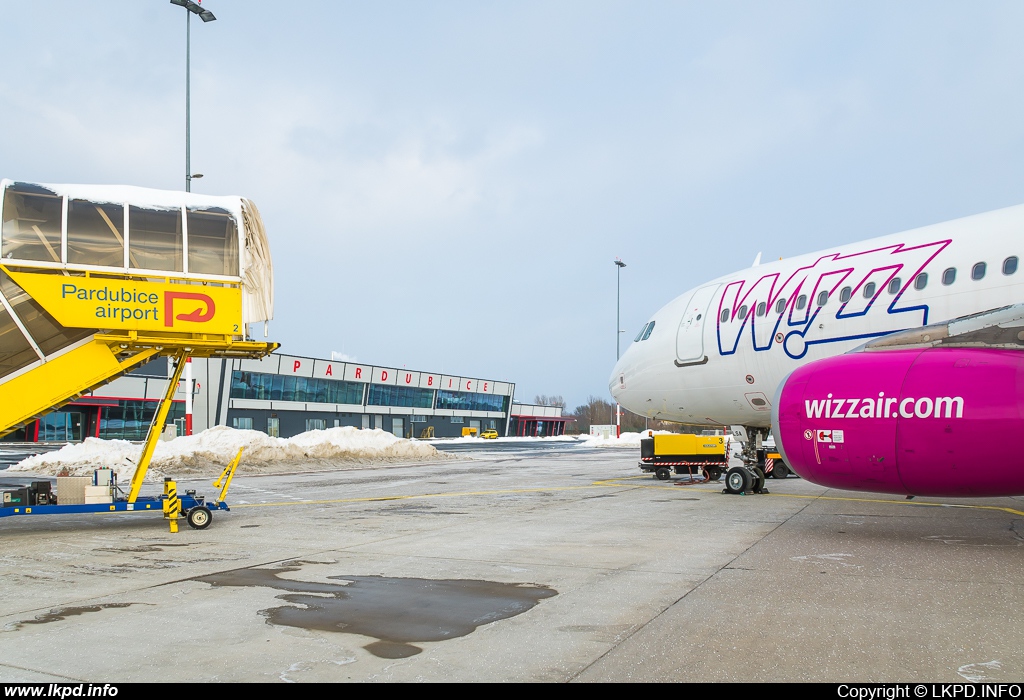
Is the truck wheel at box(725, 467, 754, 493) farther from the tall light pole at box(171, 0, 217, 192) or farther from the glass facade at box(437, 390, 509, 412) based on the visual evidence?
the glass facade at box(437, 390, 509, 412)

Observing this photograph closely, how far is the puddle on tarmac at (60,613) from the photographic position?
5715 millimetres

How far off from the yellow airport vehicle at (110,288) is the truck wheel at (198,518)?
33 centimetres

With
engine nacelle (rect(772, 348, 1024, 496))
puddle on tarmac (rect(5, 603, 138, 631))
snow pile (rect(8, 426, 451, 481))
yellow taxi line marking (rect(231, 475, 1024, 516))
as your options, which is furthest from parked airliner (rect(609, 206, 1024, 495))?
snow pile (rect(8, 426, 451, 481))

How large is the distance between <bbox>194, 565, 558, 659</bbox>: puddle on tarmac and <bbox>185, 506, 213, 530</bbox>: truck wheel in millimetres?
4159

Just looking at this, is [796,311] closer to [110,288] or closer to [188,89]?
[110,288]

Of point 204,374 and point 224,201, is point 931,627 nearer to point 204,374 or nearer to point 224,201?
point 224,201

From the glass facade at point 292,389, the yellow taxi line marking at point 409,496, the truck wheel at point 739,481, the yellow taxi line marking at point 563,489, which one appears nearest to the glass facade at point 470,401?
the glass facade at point 292,389

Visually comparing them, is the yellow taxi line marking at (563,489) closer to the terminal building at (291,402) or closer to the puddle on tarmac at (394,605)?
the puddle on tarmac at (394,605)

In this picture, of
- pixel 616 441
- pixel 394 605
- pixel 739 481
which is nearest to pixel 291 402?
pixel 616 441

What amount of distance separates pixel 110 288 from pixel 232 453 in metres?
18.6

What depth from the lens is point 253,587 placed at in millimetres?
7039

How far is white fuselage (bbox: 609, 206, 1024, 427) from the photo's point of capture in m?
11.2

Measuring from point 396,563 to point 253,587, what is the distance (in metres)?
1.69
